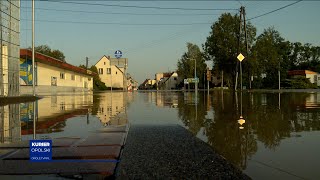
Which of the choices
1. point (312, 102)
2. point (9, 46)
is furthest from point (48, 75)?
point (312, 102)

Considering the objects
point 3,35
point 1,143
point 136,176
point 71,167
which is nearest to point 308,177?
point 136,176

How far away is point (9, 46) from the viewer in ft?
78.2

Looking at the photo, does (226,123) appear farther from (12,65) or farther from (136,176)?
(12,65)

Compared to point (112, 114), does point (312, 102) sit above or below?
above

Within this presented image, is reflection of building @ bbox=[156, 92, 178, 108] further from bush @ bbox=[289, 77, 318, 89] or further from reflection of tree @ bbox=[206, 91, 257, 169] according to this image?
bush @ bbox=[289, 77, 318, 89]

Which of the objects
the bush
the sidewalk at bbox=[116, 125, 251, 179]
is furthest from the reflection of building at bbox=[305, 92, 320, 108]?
the bush

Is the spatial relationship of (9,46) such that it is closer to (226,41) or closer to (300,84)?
(226,41)

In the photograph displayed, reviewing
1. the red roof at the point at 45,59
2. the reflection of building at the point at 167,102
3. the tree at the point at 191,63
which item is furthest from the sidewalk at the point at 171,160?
the tree at the point at 191,63

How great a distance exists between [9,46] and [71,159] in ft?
67.8

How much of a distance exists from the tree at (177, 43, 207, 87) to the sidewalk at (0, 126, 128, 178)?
101338mm

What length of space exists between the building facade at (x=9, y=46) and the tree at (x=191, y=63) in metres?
84.9

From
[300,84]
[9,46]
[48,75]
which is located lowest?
[300,84]

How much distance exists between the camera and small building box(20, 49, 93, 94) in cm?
3831

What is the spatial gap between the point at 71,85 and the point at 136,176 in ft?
190
